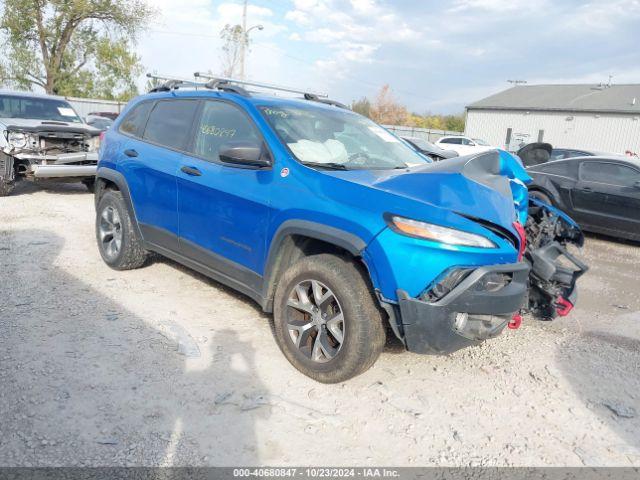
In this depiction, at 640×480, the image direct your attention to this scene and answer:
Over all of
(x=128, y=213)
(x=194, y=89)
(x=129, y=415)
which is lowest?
(x=129, y=415)

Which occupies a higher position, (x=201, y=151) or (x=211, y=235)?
(x=201, y=151)

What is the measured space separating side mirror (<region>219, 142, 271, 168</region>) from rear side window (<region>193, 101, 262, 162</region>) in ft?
0.65

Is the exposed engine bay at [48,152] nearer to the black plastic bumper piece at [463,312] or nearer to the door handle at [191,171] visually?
the door handle at [191,171]

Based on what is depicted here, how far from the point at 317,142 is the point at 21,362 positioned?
98.3 inches

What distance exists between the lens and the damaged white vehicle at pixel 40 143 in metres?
8.33

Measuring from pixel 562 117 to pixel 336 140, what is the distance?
3810cm

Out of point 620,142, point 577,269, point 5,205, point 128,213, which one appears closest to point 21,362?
point 128,213

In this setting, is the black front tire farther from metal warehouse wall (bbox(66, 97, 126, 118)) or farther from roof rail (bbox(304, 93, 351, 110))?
metal warehouse wall (bbox(66, 97, 126, 118))

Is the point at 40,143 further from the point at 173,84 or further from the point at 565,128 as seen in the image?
the point at 565,128

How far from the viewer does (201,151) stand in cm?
412

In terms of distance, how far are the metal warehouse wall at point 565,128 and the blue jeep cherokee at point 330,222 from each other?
3510 cm

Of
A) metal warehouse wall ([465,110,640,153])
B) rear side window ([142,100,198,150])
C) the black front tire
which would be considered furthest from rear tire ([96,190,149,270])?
metal warehouse wall ([465,110,640,153])

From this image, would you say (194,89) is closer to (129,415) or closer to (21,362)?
(21,362)

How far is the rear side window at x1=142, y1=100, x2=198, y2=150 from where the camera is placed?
437 centimetres
